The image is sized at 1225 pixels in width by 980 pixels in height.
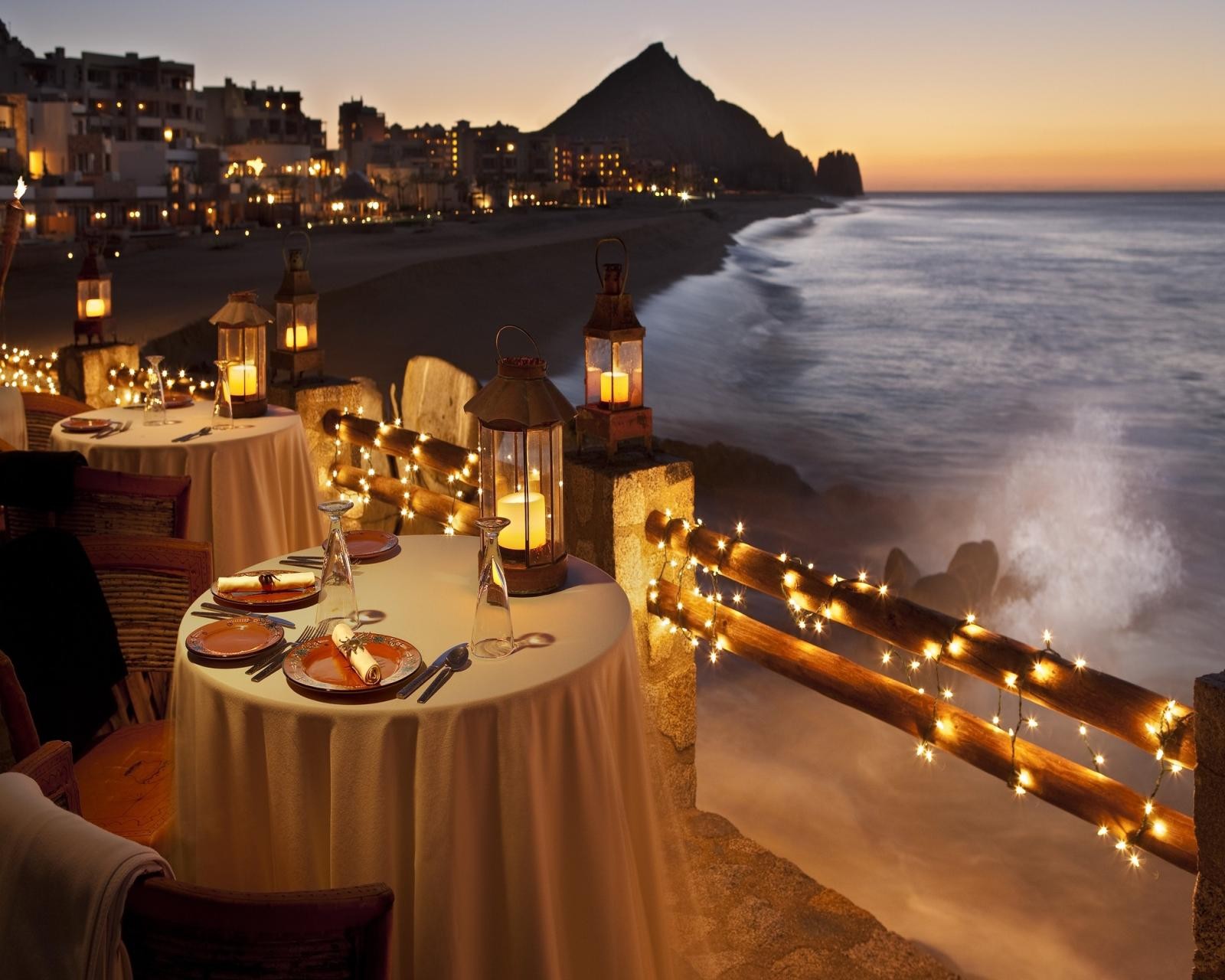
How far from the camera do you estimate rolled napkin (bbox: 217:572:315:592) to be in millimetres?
2561

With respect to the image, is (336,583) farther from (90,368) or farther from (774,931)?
(90,368)

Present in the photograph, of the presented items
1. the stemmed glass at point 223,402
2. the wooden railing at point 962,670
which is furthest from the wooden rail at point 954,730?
the stemmed glass at point 223,402

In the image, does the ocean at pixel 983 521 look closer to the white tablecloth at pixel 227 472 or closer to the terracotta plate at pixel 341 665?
the white tablecloth at pixel 227 472

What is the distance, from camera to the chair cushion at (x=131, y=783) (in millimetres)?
2543

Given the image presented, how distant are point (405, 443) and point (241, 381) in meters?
0.73

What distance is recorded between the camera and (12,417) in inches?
196

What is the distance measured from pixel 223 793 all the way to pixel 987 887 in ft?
12.6

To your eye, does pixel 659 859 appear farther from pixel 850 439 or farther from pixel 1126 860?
pixel 850 439

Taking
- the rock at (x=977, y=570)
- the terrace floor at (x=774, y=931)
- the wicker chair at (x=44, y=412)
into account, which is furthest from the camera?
the rock at (x=977, y=570)

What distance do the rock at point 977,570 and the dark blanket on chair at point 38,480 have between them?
6.56m

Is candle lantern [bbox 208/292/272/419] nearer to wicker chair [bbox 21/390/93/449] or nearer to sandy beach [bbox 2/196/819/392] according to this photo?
wicker chair [bbox 21/390/93/449]

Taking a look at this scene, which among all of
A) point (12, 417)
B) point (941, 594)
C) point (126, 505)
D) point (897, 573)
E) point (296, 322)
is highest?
point (296, 322)

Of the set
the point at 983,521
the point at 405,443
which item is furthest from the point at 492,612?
the point at 983,521

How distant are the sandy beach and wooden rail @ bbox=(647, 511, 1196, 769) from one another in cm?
1056
